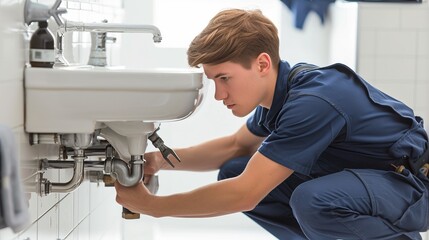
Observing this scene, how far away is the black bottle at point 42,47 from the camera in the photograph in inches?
70.7

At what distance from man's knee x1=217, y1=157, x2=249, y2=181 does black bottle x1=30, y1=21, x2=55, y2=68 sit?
0.88 m

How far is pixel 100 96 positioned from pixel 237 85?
48cm

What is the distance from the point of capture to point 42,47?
180 centimetres

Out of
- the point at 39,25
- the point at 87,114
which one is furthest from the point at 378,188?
the point at 39,25

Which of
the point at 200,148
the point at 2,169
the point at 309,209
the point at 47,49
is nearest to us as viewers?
the point at 2,169

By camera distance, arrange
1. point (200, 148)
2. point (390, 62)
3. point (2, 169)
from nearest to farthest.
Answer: point (2, 169)
point (200, 148)
point (390, 62)

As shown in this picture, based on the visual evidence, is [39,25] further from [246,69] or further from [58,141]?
[246,69]

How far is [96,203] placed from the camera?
2.87 metres

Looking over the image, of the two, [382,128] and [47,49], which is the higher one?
[47,49]

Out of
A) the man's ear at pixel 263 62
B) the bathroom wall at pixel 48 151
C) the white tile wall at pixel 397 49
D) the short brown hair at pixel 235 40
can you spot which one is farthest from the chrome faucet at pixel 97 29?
the white tile wall at pixel 397 49

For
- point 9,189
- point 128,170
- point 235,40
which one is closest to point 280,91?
point 235,40

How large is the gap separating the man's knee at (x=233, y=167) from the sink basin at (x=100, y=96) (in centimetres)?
72

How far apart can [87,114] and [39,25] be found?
22 cm

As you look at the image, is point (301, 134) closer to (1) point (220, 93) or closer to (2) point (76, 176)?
(1) point (220, 93)
